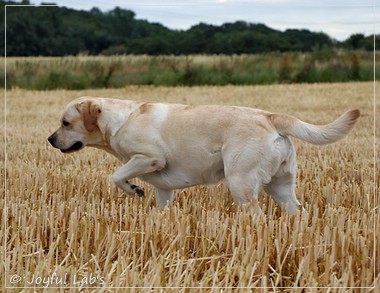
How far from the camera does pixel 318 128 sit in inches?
216

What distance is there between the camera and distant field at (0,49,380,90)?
76.1 ft

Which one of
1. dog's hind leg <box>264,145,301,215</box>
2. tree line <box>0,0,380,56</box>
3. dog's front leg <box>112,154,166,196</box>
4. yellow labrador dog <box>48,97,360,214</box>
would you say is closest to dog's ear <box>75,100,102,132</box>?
yellow labrador dog <box>48,97,360,214</box>

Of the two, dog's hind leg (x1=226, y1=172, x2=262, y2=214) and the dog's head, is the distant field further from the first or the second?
dog's hind leg (x1=226, y1=172, x2=262, y2=214)

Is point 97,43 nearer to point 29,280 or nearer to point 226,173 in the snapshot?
point 226,173

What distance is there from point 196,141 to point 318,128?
93cm

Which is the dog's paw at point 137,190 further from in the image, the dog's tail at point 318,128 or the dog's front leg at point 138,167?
the dog's tail at point 318,128

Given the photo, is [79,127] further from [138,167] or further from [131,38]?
[131,38]

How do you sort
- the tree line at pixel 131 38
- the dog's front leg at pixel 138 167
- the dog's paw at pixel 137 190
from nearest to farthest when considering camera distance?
the dog's front leg at pixel 138 167 → the dog's paw at pixel 137 190 → the tree line at pixel 131 38

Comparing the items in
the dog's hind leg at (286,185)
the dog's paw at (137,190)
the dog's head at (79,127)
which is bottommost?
the dog's paw at (137,190)

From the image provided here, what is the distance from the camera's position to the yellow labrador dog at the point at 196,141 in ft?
17.6

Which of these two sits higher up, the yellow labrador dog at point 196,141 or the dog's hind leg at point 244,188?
the yellow labrador dog at point 196,141

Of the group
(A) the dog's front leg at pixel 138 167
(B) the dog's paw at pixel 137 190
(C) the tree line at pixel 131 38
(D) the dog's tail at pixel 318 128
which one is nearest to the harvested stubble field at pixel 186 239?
(B) the dog's paw at pixel 137 190

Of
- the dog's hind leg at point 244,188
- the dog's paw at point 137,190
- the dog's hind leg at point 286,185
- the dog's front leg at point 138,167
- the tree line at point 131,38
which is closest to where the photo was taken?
the dog's hind leg at point 244,188

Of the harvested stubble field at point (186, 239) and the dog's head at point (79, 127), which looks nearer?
the harvested stubble field at point (186, 239)
